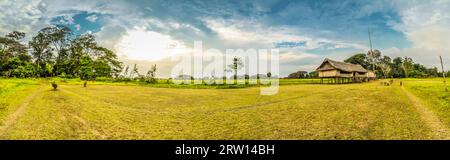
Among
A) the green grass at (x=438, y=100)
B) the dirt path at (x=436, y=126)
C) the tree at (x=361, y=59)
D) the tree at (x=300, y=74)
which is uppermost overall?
the tree at (x=361, y=59)

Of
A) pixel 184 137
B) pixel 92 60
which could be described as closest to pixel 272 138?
pixel 184 137

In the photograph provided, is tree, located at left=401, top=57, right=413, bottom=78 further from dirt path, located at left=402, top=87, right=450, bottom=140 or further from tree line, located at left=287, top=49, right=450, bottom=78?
dirt path, located at left=402, top=87, right=450, bottom=140

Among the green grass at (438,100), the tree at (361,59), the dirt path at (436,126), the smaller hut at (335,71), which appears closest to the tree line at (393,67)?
the tree at (361,59)

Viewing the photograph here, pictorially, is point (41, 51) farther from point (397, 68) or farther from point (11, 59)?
point (397, 68)

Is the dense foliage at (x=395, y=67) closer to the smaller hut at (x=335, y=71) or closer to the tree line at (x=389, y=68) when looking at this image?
the tree line at (x=389, y=68)

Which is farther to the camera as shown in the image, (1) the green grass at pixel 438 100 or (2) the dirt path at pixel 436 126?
(1) the green grass at pixel 438 100

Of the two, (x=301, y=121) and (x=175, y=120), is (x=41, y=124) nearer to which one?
(x=175, y=120)

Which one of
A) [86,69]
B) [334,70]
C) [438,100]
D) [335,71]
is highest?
[86,69]

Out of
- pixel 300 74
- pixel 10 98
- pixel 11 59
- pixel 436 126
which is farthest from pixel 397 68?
pixel 11 59

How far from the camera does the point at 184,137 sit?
563 cm

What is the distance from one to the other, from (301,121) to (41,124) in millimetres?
7887

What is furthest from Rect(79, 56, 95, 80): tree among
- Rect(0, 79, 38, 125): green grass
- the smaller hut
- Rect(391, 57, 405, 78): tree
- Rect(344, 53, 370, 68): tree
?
Rect(391, 57, 405, 78): tree
